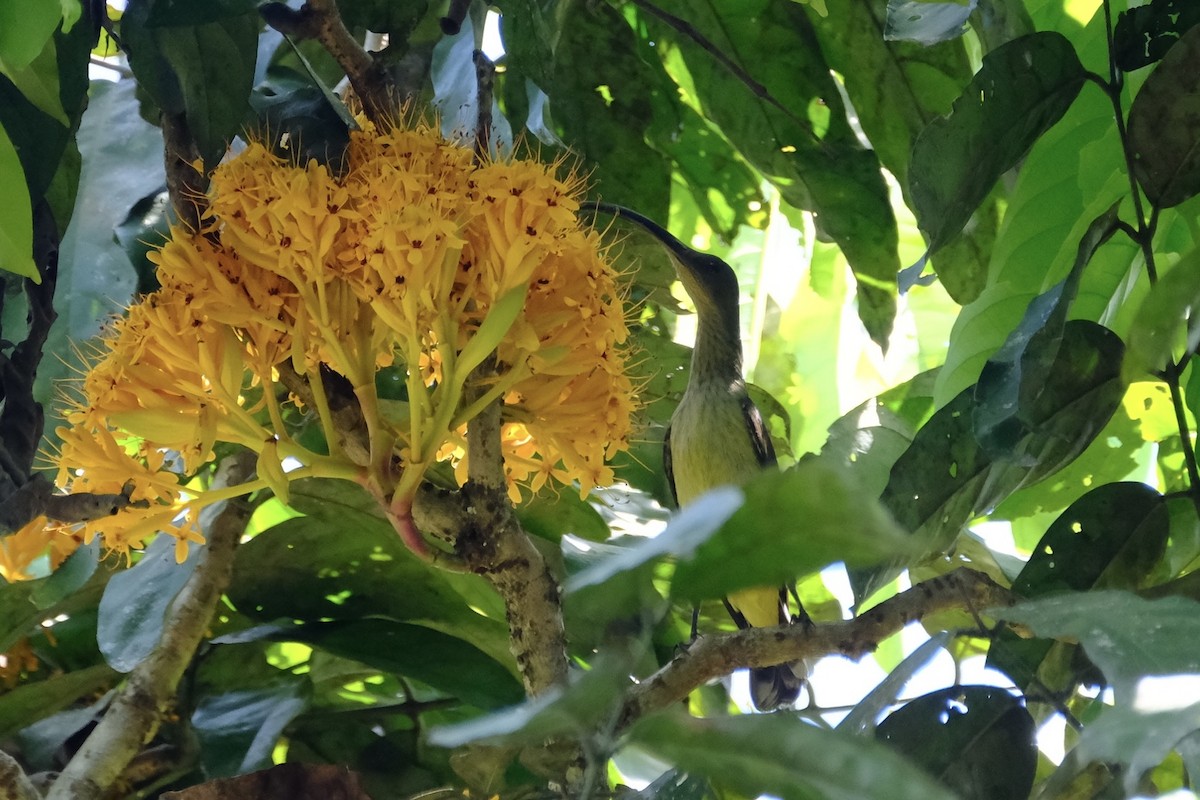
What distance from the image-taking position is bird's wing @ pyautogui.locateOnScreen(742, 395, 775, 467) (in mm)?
1987

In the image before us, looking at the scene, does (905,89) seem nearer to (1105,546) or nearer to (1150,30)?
(1150,30)

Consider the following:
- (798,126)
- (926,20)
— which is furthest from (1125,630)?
(798,126)

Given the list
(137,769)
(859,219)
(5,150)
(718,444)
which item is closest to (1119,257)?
(859,219)

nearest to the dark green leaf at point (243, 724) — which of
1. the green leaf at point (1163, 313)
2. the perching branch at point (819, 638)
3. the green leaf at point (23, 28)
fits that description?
the perching branch at point (819, 638)

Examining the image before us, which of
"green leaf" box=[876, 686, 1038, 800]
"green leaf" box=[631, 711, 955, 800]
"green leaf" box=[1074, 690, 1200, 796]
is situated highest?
"green leaf" box=[1074, 690, 1200, 796]

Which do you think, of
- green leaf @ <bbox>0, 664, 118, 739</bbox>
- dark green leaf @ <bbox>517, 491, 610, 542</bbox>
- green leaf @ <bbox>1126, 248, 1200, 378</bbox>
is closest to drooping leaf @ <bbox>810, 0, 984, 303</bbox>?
dark green leaf @ <bbox>517, 491, 610, 542</bbox>

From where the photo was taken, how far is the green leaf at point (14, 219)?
846 mm

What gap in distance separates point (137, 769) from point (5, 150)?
34.5 inches

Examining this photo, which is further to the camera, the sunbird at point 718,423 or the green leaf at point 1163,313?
the sunbird at point 718,423

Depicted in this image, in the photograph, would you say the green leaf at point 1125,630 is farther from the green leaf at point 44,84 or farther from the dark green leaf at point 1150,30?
the green leaf at point 44,84

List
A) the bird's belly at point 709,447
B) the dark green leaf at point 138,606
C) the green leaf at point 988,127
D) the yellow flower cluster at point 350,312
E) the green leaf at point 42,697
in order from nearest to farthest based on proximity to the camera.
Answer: the yellow flower cluster at point 350,312 < the green leaf at point 988,127 < the dark green leaf at point 138,606 < the green leaf at point 42,697 < the bird's belly at point 709,447

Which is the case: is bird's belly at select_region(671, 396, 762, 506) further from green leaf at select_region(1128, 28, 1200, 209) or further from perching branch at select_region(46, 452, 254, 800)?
green leaf at select_region(1128, 28, 1200, 209)

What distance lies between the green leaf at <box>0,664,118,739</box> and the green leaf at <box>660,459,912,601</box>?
1.22 metres

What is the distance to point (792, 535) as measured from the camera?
0.48 m
